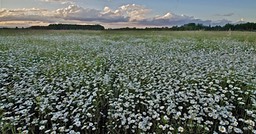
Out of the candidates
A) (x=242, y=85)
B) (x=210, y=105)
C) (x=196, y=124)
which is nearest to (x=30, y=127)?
(x=196, y=124)

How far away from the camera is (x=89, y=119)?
15.8 ft

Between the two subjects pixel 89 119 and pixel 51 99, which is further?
pixel 51 99

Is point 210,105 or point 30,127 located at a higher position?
point 210,105

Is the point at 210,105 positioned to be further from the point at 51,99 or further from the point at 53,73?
the point at 53,73

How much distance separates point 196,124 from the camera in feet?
14.2

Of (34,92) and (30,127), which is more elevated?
(34,92)

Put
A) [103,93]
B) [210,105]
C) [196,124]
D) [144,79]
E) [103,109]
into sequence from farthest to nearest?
[144,79], [103,93], [103,109], [210,105], [196,124]

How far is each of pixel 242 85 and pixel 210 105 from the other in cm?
205

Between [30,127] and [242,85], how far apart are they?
501cm

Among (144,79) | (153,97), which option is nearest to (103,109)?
(153,97)

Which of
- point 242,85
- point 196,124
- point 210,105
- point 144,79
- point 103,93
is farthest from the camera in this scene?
point 144,79

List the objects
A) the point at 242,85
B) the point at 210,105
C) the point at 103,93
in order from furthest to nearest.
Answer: the point at 242,85 → the point at 103,93 → the point at 210,105

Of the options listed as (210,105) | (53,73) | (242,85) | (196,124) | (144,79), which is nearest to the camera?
(196,124)

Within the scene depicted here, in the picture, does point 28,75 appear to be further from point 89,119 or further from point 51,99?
point 89,119
